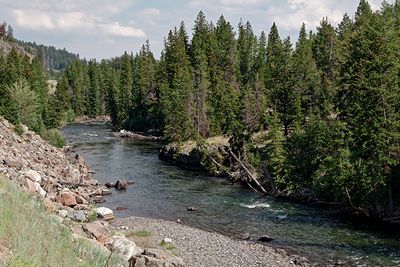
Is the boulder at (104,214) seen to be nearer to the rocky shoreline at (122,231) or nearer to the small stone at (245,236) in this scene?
the rocky shoreline at (122,231)

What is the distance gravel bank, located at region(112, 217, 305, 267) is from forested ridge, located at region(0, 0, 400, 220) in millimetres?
11308

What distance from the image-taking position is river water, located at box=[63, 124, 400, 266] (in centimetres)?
2742

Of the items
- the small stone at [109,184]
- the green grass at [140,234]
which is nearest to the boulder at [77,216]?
the green grass at [140,234]

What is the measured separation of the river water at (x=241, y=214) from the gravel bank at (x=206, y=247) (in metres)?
1.89

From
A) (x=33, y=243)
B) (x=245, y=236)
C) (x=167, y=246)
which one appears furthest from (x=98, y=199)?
(x=33, y=243)

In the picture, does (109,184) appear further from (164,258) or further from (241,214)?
(164,258)

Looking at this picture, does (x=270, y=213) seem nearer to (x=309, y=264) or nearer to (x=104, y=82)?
(x=309, y=264)

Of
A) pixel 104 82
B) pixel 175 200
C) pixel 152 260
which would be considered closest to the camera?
pixel 152 260

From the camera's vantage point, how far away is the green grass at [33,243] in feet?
25.5

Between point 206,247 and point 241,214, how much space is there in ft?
32.1

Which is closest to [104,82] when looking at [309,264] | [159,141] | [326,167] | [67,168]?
[159,141]

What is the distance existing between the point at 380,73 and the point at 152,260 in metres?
23.3

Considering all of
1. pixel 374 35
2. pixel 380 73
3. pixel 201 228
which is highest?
pixel 374 35

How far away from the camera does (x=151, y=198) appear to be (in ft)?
136
